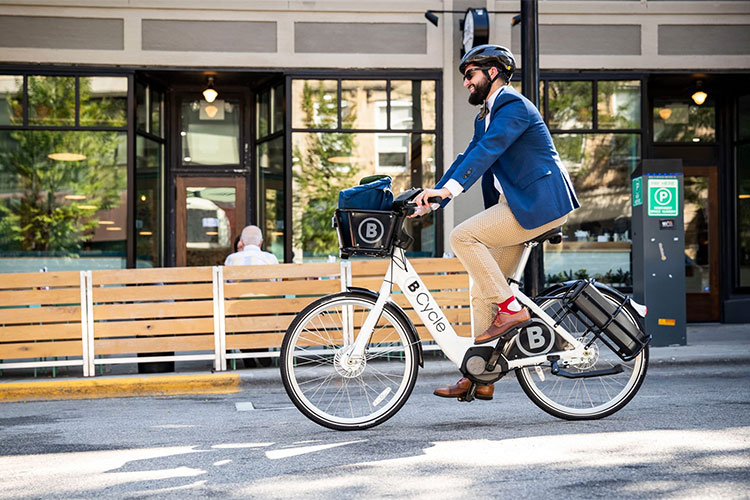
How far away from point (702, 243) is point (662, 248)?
401cm

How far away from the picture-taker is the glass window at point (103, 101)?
11.9m

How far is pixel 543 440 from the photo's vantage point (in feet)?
14.9

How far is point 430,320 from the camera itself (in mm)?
4961

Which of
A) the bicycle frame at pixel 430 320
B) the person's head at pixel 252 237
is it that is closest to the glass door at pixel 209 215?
the person's head at pixel 252 237

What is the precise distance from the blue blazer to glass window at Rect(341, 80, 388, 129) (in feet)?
24.3

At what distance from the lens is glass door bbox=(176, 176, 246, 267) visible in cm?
1342

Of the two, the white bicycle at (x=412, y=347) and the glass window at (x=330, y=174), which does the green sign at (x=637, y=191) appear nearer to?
the glass window at (x=330, y=174)

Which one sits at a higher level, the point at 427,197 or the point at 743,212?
the point at 743,212

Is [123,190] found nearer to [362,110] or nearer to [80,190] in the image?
[80,190]

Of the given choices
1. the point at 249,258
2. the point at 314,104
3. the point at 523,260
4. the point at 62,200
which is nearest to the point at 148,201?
the point at 62,200

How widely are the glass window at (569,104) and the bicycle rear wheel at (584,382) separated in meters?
7.58

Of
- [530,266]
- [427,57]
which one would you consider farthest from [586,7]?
[530,266]

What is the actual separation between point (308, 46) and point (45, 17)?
11.0 feet

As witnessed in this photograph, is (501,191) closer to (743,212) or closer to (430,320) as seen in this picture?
(430,320)
